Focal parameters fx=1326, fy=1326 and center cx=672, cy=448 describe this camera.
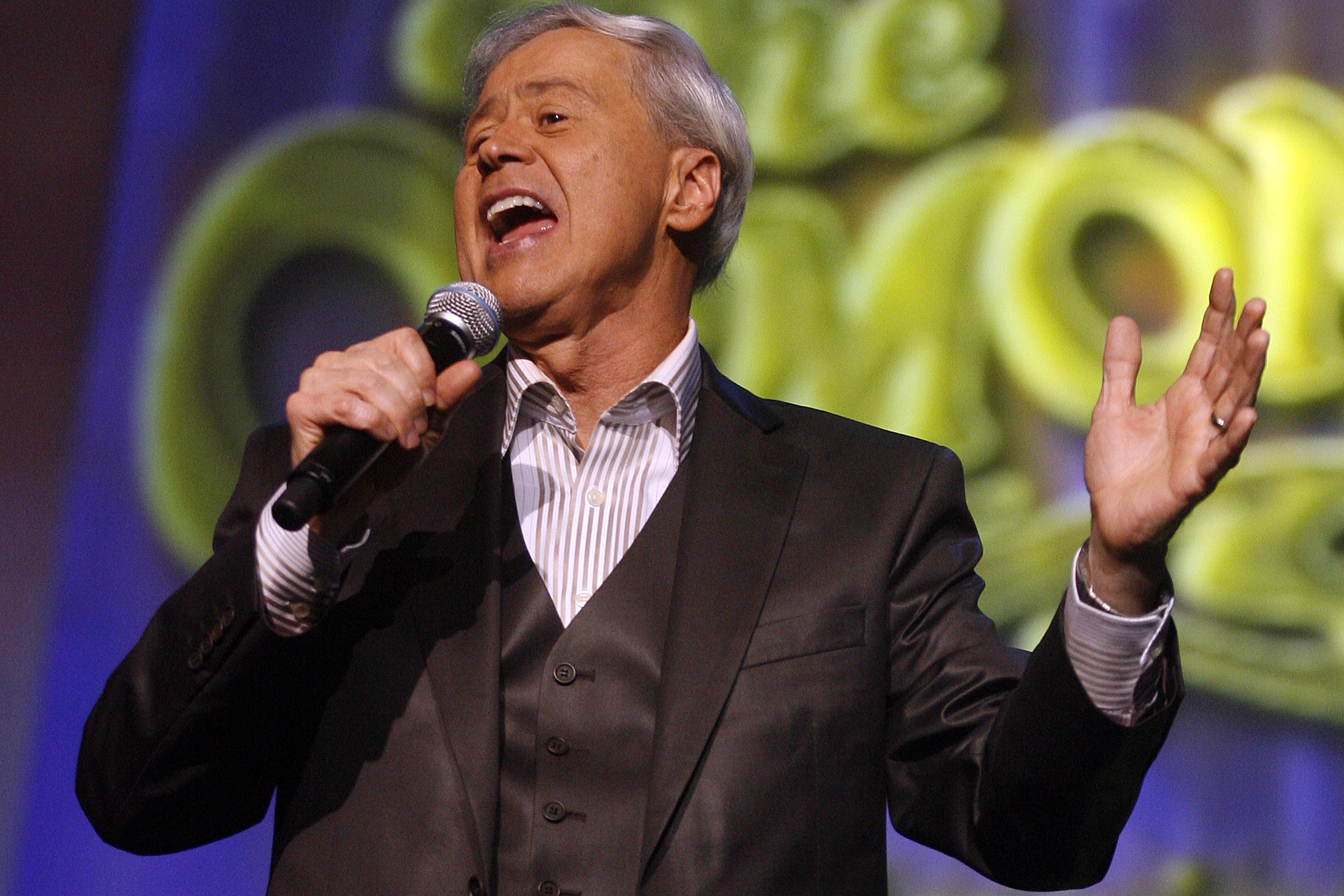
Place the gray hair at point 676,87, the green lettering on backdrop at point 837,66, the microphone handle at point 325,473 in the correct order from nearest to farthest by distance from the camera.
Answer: the microphone handle at point 325,473 < the gray hair at point 676,87 < the green lettering on backdrop at point 837,66

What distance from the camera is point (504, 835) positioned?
50.4 inches

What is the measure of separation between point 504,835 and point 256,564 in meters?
0.35

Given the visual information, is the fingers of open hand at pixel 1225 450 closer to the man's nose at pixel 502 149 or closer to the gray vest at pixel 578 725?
the gray vest at pixel 578 725

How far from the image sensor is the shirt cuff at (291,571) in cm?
121

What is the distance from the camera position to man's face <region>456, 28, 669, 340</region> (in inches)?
61.9

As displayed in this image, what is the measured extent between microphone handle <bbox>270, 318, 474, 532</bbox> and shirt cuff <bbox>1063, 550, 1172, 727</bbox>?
619 mm

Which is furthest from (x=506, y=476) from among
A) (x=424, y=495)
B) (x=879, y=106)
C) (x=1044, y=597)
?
(x=879, y=106)

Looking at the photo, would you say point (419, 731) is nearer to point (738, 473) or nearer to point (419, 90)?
point (738, 473)

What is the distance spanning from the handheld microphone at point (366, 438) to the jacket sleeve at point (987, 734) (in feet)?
1.71

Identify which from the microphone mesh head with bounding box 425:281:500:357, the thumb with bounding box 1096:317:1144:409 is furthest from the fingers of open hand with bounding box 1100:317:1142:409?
the microphone mesh head with bounding box 425:281:500:357

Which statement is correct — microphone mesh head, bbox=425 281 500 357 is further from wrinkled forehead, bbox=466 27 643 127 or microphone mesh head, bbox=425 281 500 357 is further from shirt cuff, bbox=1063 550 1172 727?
shirt cuff, bbox=1063 550 1172 727

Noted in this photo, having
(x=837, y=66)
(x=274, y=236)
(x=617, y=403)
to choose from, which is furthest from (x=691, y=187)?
(x=274, y=236)

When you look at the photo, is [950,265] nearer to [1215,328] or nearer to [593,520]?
[593,520]

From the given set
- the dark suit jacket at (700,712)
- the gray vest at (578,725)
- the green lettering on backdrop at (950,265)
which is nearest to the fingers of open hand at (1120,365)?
the dark suit jacket at (700,712)
